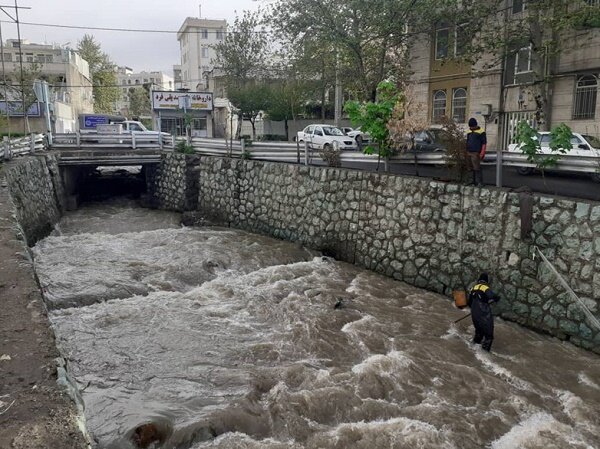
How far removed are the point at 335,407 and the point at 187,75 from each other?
231ft

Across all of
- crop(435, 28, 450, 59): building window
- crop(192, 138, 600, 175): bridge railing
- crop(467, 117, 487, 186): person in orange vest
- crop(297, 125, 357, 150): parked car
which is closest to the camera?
crop(192, 138, 600, 175): bridge railing

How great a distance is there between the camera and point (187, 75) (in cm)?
7125

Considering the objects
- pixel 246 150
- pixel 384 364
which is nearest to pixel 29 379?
pixel 384 364

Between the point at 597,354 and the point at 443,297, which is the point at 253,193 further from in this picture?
the point at 597,354

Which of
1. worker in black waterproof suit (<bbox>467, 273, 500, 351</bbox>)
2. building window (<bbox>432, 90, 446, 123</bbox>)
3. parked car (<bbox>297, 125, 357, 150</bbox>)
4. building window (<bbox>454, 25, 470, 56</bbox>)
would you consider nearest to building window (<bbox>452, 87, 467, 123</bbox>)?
building window (<bbox>432, 90, 446, 123</bbox>)

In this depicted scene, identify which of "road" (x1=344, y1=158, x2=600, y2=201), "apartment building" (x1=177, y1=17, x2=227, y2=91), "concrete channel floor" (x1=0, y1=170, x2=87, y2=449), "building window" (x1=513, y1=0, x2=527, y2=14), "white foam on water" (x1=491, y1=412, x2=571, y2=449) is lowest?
"white foam on water" (x1=491, y1=412, x2=571, y2=449)

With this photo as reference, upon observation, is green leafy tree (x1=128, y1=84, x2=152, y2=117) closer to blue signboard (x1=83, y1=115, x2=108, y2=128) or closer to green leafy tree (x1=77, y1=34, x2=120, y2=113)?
green leafy tree (x1=77, y1=34, x2=120, y2=113)

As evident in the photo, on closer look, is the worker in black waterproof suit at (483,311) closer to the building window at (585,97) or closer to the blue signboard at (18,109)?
the building window at (585,97)

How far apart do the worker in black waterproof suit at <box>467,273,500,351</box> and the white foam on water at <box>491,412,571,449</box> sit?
5.97ft

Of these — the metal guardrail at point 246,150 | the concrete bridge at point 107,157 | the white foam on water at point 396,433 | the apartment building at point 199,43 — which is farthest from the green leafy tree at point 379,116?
the apartment building at point 199,43

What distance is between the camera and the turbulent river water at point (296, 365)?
5.88 meters

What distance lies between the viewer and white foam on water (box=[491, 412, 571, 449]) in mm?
5727

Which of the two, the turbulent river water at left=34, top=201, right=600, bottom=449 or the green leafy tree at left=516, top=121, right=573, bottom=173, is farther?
the green leafy tree at left=516, top=121, right=573, bottom=173

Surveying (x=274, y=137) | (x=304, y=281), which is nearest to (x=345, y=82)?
(x=274, y=137)
